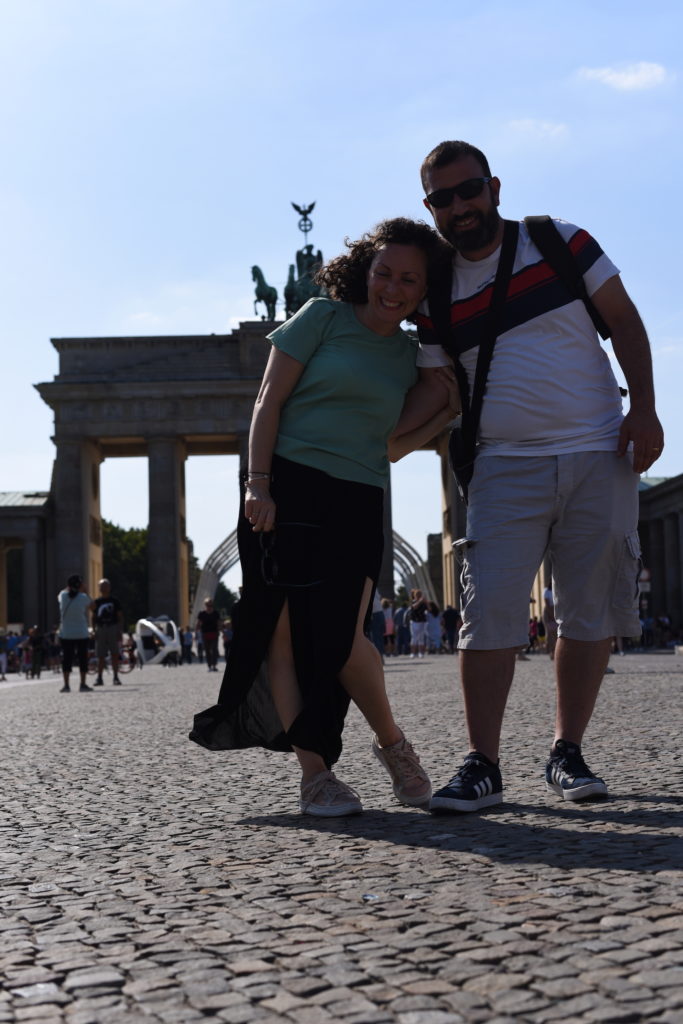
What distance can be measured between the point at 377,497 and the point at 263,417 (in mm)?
506

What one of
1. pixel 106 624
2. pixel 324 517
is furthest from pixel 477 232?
pixel 106 624

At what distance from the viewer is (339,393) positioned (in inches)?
206

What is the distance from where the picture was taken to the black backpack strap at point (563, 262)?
504cm

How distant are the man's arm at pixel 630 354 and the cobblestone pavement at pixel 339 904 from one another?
1208mm

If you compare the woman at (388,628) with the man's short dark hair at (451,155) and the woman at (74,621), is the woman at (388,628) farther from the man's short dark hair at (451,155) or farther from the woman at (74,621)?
the man's short dark hair at (451,155)

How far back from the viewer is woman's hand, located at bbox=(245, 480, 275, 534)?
515cm

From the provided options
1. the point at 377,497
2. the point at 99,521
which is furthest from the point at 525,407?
the point at 99,521

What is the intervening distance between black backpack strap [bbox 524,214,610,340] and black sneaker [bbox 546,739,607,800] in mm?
1421

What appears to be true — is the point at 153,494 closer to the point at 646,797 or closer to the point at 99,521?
the point at 99,521

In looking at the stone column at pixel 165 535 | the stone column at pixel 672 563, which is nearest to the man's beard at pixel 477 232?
the stone column at pixel 165 535

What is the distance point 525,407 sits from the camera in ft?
16.6

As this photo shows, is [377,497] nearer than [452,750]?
Yes

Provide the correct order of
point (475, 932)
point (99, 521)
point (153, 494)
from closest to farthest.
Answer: point (475, 932) → point (153, 494) → point (99, 521)

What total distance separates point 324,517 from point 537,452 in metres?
0.76
